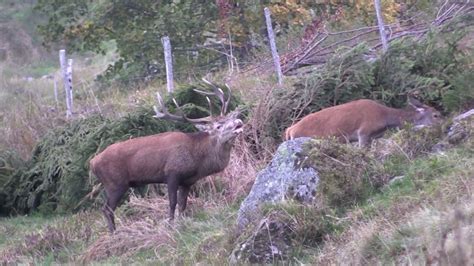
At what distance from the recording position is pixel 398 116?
14742mm

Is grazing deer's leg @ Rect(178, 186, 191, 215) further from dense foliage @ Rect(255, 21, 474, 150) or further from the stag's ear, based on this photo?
the stag's ear

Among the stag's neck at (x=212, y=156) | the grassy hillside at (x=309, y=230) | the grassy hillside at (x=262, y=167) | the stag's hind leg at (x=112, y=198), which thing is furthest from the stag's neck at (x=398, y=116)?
→ the stag's hind leg at (x=112, y=198)

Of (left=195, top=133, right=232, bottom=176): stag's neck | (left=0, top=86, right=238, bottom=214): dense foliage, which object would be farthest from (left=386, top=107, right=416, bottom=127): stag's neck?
(left=0, top=86, right=238, bottom=214): dense foliage

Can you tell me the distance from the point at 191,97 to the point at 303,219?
21.7 ft

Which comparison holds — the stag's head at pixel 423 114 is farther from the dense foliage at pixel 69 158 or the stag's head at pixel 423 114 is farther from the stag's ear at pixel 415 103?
the dense foliage at pixel 69 158

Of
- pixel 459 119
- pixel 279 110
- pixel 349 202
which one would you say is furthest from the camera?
pixel 279 110

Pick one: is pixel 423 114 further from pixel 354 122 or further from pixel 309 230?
pixel 309 230

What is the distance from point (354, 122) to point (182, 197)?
2550mm

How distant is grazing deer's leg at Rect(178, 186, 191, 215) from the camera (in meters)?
14.4

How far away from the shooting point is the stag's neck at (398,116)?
14.6m

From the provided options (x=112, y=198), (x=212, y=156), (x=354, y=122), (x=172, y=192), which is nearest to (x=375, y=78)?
(x=354, y=122)

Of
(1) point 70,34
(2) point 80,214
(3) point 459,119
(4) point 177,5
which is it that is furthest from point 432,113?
(1) point 70,34

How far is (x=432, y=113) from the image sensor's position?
583 inches

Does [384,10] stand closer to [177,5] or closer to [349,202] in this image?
[177,5]
